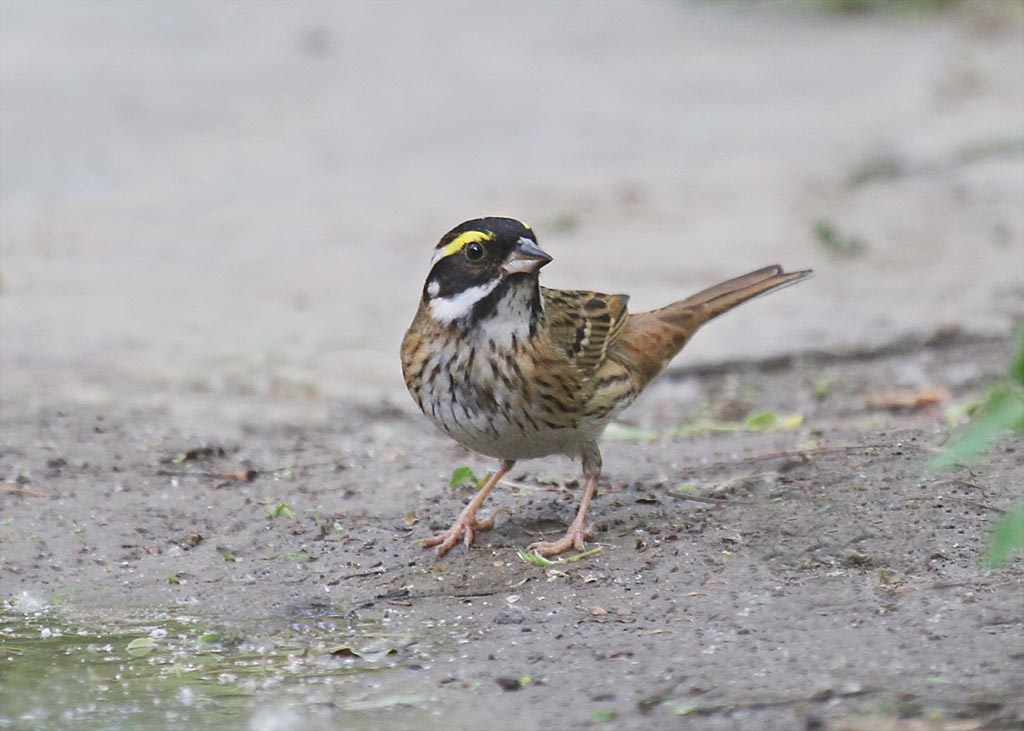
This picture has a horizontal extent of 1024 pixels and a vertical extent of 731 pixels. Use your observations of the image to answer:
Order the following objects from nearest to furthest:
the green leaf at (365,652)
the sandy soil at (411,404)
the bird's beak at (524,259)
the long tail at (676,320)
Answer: the sandy soil at (411,404) < the green leaf at (365,652) < the bird's beak at (524,259) < the long tail at (676,320)

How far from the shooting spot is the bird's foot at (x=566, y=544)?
553cm

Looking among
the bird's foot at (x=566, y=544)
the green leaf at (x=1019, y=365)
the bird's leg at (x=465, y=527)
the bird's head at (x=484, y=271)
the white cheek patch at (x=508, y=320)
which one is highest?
the bird's head at (x=484, y=271)

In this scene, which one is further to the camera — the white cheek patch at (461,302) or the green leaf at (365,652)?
the white cheek patch at (461,302)

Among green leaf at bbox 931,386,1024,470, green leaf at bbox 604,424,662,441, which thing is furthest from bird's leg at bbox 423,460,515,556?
green leaf at bbox 931,386,1024,470

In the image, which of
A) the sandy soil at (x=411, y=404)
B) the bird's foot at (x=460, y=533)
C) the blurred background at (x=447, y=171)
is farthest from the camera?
the blurred background at (x=447, y=171)

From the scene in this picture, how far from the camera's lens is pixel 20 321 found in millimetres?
8773

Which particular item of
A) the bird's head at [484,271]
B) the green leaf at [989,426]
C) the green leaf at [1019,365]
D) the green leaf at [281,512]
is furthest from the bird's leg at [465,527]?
the green leaf at [1019,365]

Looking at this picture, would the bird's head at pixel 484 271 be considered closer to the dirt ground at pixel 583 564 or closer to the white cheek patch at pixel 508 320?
the white cheek patch at pixel 508 320

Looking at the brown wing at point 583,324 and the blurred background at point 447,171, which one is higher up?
the blurred background at point 447,171

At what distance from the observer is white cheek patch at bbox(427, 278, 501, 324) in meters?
5.49

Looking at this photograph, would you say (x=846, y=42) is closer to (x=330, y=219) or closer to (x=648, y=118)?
(x=648, y=118)

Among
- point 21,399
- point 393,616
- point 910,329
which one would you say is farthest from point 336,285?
point 393,616

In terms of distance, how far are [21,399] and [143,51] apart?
27.0ft

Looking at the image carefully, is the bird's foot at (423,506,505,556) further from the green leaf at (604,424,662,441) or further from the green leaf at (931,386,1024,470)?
the green leaf at (931,386,1024,470)
